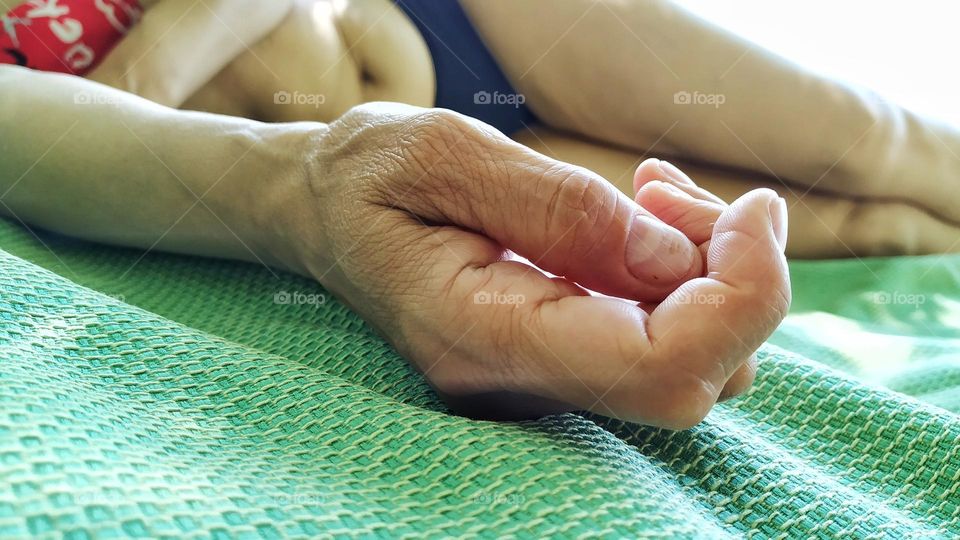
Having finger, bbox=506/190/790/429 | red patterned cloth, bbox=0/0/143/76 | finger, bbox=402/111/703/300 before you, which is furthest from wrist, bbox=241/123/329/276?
red patterned cloth, bbox=0/0/143/76

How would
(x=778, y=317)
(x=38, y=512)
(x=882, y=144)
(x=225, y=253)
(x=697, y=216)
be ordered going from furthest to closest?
1. (x=882, y=144)
2. (x=225, y=253)
3. (x=697, y=216)
4. (x=778, y=317)
5. (x=38, y=512)

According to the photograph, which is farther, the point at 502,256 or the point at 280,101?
the point at 280,101

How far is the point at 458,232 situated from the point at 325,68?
0.52 metres

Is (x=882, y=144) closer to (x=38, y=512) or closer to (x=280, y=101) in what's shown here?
(x=280, y=101)

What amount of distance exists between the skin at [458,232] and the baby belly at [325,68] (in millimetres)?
216

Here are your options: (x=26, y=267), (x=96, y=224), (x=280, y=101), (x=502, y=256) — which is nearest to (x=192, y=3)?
(x=280, y=101)

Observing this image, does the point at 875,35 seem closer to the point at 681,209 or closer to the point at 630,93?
the point at 630,93

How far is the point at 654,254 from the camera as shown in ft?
1.71

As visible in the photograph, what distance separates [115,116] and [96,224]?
108 mm

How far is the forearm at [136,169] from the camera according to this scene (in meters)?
0.71

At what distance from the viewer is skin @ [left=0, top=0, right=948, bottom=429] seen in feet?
1.53

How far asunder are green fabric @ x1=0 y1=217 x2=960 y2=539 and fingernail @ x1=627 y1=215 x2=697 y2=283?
0.11 m

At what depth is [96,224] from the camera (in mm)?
789

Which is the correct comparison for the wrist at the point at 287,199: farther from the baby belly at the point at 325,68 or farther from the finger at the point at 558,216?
the baby belly at the point at 325,68
